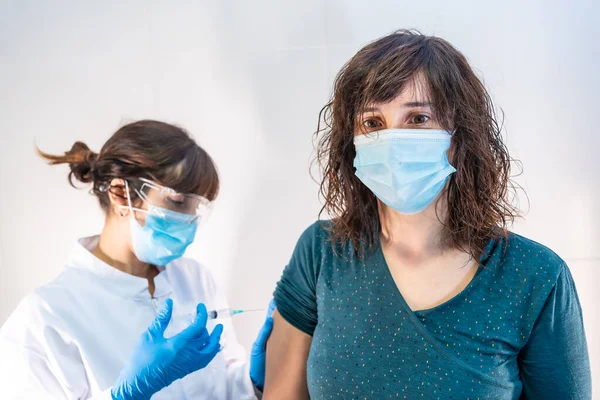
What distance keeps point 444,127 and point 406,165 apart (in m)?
0.11

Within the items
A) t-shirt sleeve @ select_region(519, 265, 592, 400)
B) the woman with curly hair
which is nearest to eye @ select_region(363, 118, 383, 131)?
the woman with curly hair

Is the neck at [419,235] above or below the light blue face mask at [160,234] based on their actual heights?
above

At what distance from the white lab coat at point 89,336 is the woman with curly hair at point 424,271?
429 mm

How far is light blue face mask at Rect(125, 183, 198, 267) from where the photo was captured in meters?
1.65

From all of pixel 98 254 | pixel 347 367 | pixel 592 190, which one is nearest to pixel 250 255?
pixel 98 254

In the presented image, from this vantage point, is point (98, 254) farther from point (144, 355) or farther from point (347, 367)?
point (347, 367)

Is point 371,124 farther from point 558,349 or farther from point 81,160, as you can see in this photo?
point 81,160

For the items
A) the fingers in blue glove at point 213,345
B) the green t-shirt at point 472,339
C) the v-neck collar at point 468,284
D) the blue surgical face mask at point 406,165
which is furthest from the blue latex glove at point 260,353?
the blue surgical face mask at point 406,165

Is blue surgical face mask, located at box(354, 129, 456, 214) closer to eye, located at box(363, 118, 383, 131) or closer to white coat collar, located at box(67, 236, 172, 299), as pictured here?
eye, located at box(363, 118, 383, 131)

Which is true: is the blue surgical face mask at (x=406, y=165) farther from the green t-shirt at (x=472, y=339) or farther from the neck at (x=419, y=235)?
the green t-shirt at (x=472, y=339)

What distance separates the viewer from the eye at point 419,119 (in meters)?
1.18

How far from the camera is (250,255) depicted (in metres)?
1.93

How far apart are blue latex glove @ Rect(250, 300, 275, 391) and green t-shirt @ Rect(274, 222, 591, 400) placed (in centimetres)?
36

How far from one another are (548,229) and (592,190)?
18 centimetres
